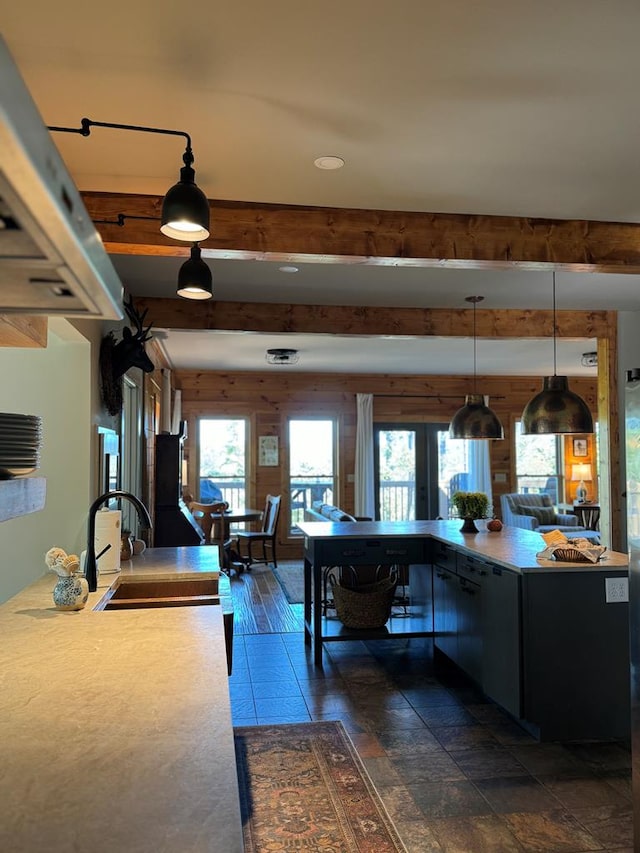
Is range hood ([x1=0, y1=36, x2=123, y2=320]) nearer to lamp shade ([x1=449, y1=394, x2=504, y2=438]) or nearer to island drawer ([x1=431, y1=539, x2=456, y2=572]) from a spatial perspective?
island drawer ([x1=431, y1=539, x2=456, y2=572])

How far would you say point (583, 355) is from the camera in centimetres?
801

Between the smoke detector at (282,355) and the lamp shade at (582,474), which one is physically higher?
the smoke detector at (282,355)

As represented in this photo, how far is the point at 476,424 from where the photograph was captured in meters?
5.29

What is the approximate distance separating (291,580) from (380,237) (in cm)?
541

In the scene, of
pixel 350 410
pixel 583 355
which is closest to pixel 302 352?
pixel 350 410

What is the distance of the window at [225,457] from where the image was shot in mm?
9883

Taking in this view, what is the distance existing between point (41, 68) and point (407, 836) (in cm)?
289

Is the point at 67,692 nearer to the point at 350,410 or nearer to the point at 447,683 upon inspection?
the point at 447,683

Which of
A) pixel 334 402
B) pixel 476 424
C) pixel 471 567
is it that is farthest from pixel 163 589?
pixel 334 402

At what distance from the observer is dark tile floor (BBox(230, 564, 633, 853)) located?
2562 millimetres

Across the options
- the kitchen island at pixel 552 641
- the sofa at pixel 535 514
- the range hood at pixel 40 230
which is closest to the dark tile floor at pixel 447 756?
the kitchen island at pixel 552 641

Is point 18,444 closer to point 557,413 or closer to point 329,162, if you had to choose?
point 329,162

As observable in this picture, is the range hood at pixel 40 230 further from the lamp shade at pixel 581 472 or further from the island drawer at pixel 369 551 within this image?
the lamp shade at pixel 581 472

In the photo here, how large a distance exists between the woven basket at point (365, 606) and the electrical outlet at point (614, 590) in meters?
1.85
